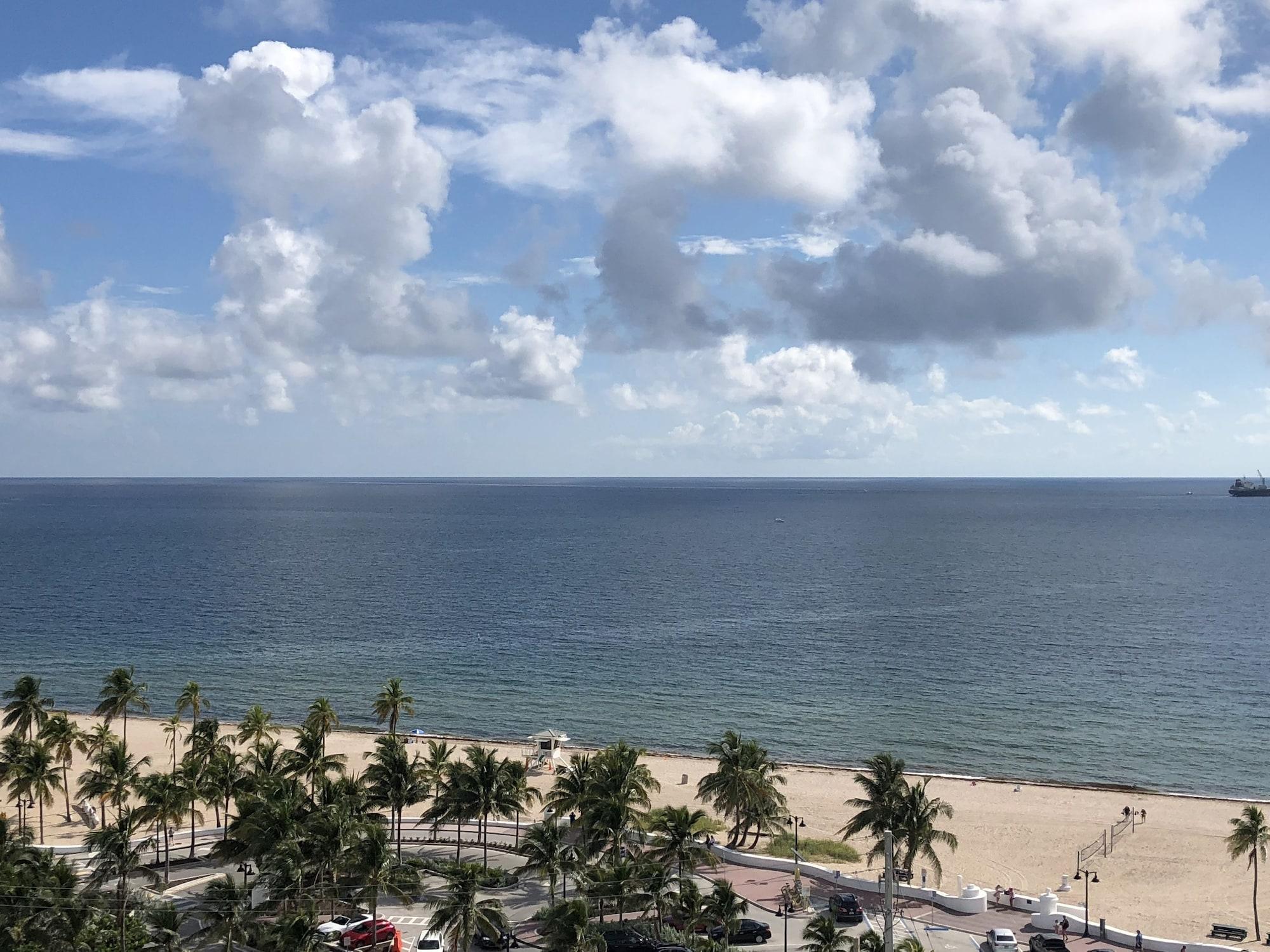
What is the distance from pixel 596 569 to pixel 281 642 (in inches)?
3036

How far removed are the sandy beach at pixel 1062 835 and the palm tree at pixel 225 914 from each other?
28283 millimetres

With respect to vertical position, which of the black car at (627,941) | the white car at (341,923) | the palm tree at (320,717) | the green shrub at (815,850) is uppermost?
the palm tree at (320,717)

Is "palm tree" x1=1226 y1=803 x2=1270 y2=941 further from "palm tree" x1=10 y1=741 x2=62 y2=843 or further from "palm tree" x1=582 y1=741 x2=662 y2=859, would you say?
"palm tree" x1=10 y1=741 x2=62 y2=843

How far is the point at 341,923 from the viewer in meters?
39.1

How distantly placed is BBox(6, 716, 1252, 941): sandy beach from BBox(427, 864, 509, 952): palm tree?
27635 millimetres

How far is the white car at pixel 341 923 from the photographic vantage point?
37719 mm

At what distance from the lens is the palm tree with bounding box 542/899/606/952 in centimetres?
3325

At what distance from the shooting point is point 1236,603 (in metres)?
143

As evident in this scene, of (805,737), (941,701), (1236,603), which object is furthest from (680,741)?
(1236,603)

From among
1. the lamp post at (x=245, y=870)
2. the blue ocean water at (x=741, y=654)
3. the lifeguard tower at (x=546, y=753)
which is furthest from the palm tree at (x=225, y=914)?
the blue ocean water at (x=741, y=654)

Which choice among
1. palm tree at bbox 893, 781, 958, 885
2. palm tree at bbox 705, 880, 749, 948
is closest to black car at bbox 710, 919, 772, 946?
palm tree at bbox 705, 880, 749, 948

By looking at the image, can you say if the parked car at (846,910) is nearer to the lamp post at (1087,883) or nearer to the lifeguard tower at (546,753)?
the lamp post at (1087,883)

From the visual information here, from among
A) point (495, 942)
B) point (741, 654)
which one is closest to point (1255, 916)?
point (495, 942)

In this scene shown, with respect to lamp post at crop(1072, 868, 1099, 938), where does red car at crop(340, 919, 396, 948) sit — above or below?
above
